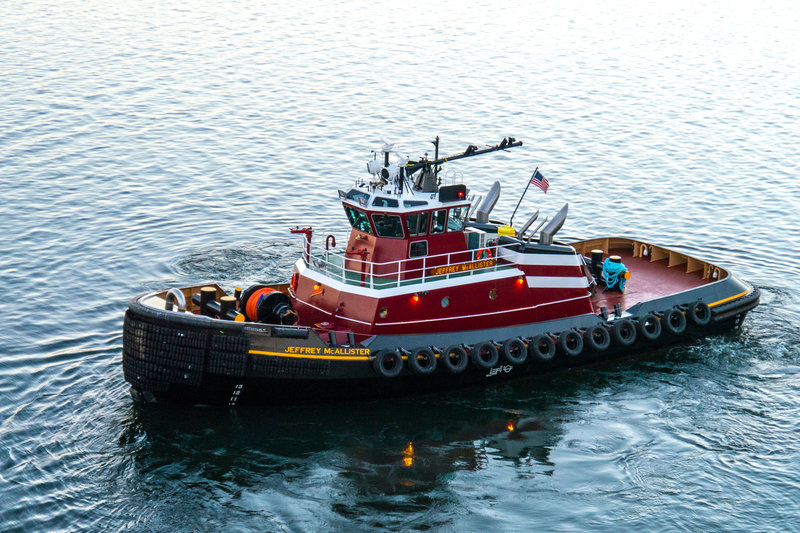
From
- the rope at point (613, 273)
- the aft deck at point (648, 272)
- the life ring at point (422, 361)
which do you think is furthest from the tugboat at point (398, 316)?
the rope at point (613, 273)

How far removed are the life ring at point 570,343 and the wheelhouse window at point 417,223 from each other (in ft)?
13.1

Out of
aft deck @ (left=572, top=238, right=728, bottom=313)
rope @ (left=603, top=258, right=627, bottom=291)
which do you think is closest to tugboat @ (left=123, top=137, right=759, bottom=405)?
aft deck @ (left=572, top=238, right=728, bottom=313)

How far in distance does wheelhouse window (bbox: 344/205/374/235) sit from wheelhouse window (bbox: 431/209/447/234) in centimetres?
138

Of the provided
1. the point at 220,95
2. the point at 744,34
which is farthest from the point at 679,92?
the point at 220,95

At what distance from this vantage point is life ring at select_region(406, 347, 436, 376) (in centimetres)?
1972

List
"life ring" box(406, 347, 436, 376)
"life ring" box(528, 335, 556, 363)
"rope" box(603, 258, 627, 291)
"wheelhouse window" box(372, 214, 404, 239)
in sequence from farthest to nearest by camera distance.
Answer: "rope" box(603, 258, 627, 291)
"life ring" box(528, 335, 556, 363)
"wheelhouse window" box(372, 214, 404, 239)
"life ring" box(406, 347, 436, 376)

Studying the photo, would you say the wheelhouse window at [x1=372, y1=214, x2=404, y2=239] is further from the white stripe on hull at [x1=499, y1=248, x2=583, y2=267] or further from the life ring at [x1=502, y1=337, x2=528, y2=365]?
the life ring at [x1=502, y1=337, x2=528, y2=365]

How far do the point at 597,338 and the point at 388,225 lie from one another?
561 centimetres

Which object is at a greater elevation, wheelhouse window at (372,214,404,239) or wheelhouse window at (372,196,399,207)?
wheelhouse window at (372,196,399,207)

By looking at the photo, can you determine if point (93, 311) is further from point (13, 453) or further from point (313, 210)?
point (313, 210)

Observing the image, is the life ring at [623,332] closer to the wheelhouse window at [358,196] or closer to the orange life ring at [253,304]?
the wheelhouse window at [358,196]

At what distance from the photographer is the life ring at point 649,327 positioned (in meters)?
22.0

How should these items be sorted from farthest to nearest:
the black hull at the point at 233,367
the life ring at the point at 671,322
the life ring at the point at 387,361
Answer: the life ring at the point at 671,322, the life ring at the point at 387,361, the black hull at the point at 233,367

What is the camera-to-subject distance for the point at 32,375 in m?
20.6
